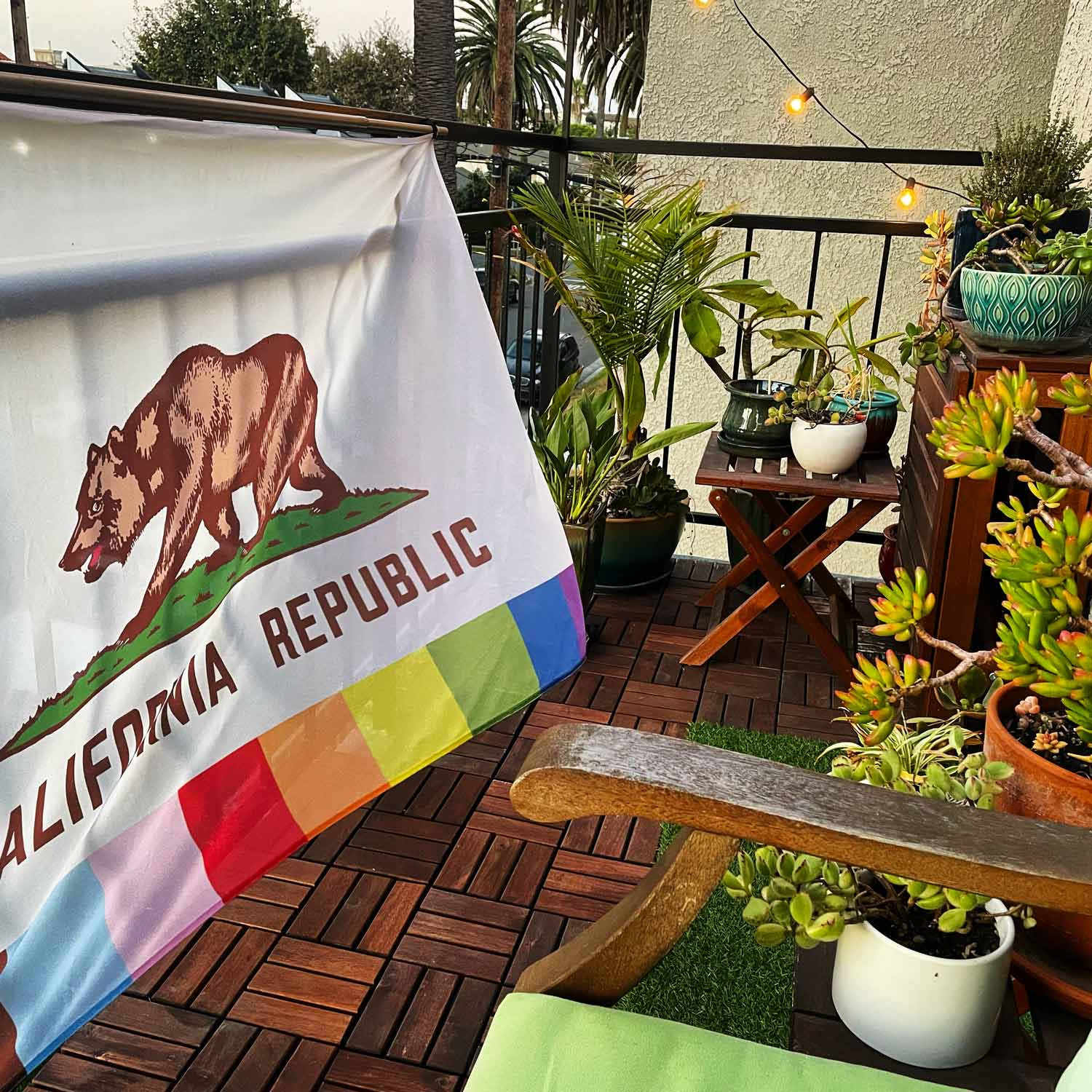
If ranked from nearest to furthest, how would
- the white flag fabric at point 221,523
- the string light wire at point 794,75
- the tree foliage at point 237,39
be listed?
the white flag fabric at point 221,523 < the string light wire at point 794,75 < the tree foliage at point 237,39

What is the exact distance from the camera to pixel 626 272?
2.84 meters

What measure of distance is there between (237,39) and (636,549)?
32.4 feet

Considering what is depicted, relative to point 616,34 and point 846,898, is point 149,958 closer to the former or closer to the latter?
point 846,898

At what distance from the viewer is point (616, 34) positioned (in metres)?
13.4

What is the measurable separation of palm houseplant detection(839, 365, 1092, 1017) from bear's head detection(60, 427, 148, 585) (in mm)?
842

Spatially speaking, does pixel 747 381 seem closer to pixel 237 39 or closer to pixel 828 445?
pixel 828 445

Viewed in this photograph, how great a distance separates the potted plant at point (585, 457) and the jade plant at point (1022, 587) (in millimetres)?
1445

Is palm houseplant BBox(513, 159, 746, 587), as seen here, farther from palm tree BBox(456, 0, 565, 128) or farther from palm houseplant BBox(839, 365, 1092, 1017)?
palm tree BBox(456, 0, 565, 128)

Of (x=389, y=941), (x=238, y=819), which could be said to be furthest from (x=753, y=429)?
(x=238, y=819)

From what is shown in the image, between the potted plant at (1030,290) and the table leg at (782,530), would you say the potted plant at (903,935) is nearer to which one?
the potted plant at (1030,290)

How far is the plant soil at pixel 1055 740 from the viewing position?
3.95 feet

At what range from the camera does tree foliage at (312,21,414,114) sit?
11.0 m

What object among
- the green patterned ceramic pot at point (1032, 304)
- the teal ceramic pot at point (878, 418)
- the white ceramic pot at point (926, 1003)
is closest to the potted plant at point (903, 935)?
the white ceramic pot at point (926, 1003)

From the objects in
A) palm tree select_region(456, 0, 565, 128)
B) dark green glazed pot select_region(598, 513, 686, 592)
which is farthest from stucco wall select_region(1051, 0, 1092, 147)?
palm tree select_region(456, 0, 565, 128)
